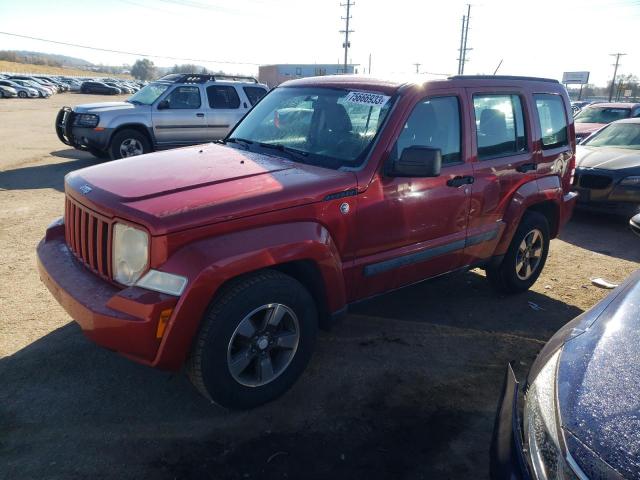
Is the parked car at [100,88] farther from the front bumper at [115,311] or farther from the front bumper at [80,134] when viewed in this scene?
the front bumper at [115,311]

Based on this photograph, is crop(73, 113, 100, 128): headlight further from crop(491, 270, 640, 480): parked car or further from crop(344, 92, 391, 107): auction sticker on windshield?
crop(491, 270, 640, 480): parked car

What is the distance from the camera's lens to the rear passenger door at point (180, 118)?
416 inches

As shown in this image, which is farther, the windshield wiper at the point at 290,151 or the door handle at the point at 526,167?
the door handle at the point at 526,167

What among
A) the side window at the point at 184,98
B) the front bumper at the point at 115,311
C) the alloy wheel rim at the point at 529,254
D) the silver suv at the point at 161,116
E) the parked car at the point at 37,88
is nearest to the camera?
the front bumper at the point at 115,311

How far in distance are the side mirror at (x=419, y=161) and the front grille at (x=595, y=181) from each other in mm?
5585

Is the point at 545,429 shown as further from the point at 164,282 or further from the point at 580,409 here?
the point at 164,282

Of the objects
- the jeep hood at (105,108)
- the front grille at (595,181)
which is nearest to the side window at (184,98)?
the jeep hood at (105,108)

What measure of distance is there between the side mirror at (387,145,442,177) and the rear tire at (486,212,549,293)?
1839 millimetres

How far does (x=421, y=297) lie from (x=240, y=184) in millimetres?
2492

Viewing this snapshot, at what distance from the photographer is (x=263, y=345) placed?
292 cm

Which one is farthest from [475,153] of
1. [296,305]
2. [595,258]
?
[595,258]

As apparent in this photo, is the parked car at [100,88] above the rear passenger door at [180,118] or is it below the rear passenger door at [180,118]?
above

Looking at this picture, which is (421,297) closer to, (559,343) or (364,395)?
(364,395)

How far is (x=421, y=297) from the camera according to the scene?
4.73 m
